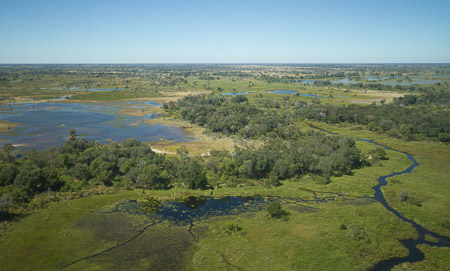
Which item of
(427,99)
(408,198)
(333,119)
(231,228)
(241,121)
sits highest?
(427,99)

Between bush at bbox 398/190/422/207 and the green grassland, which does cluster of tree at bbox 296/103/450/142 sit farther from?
the green grassland

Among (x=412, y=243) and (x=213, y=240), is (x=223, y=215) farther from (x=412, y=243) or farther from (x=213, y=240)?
(x=412, y=243)

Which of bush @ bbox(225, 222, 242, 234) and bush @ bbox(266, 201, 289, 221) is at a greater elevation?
bush @ bbox(266, 201, 289, 221)

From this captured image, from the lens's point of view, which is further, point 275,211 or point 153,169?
point 153,169

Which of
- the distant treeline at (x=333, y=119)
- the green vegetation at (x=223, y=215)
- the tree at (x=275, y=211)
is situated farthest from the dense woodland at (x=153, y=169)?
the distant treeline at (x=333, y=119)

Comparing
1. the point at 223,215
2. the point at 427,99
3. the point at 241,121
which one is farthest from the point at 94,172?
the point at 427,99

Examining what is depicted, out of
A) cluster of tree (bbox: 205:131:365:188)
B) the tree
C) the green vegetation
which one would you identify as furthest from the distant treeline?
the tree

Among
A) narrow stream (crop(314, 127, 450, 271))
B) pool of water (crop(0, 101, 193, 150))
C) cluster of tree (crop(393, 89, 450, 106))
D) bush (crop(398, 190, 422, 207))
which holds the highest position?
cluster of tree (crop(393, 89, 450, 106))
